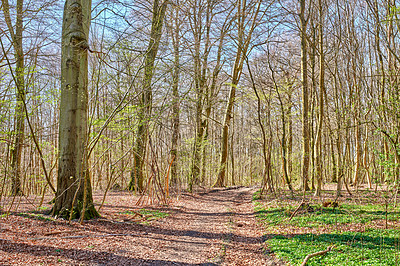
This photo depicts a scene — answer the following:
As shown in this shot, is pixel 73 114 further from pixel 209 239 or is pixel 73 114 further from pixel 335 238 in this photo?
pixel 335 238

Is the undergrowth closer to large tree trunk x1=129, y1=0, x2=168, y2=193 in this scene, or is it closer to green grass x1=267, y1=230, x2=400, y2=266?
large tree trunk x1=129, y1=0, x2=168, y2=193

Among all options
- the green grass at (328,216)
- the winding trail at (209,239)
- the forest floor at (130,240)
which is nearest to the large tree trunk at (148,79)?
the forest floor at (130,240)

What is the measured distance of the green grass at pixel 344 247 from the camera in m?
3.98

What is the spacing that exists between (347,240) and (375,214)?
277 cm

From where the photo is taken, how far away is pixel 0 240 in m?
4.31

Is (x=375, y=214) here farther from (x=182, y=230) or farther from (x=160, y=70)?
(x=160, y=70)

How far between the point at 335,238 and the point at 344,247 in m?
0.65

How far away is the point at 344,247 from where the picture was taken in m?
4.57

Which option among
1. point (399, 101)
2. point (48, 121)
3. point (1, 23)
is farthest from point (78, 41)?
point (48, 121)

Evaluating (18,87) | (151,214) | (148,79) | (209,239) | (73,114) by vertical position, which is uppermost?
(148,79)

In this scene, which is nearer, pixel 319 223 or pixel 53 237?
pixel 53 237

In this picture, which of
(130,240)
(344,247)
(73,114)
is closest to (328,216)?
(344,247)

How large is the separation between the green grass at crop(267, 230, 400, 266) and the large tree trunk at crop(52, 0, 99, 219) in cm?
418

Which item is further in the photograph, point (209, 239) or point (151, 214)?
point (151, 214)
